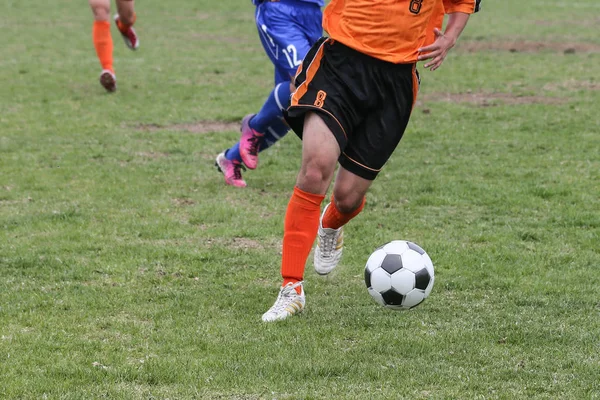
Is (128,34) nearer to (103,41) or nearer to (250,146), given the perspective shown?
(103,41)

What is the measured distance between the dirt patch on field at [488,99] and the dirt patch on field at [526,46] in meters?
3.99

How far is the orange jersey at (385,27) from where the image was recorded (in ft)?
15.3

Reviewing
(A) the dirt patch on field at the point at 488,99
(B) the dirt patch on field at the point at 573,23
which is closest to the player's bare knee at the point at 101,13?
(A) the dirt patch on field at the point at 488,99

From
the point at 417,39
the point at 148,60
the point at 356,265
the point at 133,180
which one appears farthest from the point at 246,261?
the point at 148,60

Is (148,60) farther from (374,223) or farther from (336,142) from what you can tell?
A: (336,142)

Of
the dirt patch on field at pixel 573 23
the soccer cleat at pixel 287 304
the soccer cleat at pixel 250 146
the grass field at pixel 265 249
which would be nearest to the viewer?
the grass field at pixel 265 249

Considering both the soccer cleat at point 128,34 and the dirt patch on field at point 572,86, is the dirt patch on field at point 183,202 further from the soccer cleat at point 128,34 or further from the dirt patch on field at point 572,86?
the dirt patch on field at point 572,86

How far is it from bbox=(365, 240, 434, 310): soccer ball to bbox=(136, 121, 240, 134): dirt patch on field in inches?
217

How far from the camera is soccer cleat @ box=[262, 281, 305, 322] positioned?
473 centimetres

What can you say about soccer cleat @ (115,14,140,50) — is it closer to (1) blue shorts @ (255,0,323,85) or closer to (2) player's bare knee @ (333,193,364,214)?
(1) blue shorts @ (255,0,323,85)

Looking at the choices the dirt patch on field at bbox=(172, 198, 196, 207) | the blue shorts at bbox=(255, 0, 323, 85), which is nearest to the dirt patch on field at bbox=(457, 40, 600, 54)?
the blue shorts at bbox=(255, 0, 323, 85)

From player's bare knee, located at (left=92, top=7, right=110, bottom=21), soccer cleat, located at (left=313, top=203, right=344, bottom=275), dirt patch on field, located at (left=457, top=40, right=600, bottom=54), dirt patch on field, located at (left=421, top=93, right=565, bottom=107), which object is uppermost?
soccer cleat, located at (left=313, top=203, right=344, bottom=275)

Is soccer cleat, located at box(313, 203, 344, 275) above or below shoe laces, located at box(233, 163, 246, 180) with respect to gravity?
above

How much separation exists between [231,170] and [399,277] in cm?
349
